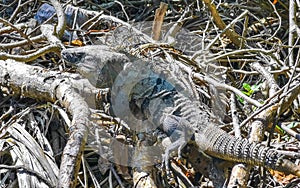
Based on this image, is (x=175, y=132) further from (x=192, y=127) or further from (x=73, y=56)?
(x=73, y=56)

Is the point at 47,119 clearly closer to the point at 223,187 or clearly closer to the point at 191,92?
the point at 191,92

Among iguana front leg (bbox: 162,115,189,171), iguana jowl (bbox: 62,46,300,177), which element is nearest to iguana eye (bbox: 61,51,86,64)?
iguana jowl (bbox: 62,46,300,177)

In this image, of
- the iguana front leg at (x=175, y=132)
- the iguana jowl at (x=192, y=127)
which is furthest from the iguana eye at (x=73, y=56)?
the iguana front leg at (x=175, y=132)

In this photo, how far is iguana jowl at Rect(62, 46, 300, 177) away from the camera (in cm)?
178

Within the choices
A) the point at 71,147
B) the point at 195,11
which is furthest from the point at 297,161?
the point at 195,11

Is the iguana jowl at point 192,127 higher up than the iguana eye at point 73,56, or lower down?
lower down

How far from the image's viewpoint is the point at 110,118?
2.25m

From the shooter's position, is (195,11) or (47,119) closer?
(47,119)

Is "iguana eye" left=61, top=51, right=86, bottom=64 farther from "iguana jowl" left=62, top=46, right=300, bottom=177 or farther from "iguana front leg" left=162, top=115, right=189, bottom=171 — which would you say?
"iguana front leg" left=162, top=115, right=189, bottom=171

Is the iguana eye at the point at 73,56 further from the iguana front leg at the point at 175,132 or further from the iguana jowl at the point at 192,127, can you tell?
the iguana front leg at the point at 175,132

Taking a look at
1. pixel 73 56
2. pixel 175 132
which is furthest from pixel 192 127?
pixel 73 56

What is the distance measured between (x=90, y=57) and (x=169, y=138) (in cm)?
51

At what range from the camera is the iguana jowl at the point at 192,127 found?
1.78 metres

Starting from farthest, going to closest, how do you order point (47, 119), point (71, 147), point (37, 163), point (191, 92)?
point (47, 119)
point (191, 92)
point (37, 163)
point (71, 147)
